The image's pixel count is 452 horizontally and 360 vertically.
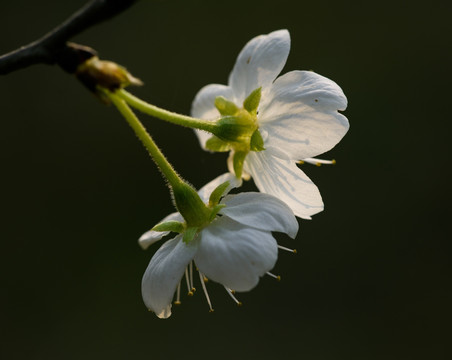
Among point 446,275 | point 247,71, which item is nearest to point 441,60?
point 446,275

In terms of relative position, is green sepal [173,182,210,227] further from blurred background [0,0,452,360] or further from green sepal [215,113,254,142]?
blurred background [0,0,452,360]

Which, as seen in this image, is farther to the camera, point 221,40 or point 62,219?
point 221,40

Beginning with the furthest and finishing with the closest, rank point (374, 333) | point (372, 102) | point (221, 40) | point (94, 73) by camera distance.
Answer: point (221, 40), point (372, 102), point (374, 333), point (94, 73)

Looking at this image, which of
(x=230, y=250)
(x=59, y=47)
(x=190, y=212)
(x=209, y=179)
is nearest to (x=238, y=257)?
(x=230, y=250)

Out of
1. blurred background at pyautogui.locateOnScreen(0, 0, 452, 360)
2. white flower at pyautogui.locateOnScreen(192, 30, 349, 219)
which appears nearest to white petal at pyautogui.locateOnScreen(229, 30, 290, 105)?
white flower at pyautogui.locateOnScreen(192, 30, 349, 219)

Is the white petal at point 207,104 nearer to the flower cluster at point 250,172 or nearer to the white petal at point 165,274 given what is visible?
the flower cluster at point 250,172

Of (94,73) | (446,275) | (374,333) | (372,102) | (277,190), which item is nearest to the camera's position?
(94,73)

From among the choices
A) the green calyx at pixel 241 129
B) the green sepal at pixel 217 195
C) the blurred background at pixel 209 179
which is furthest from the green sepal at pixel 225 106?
the blurred background at pixel 209 179

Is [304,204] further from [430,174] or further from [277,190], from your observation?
[430,174]
